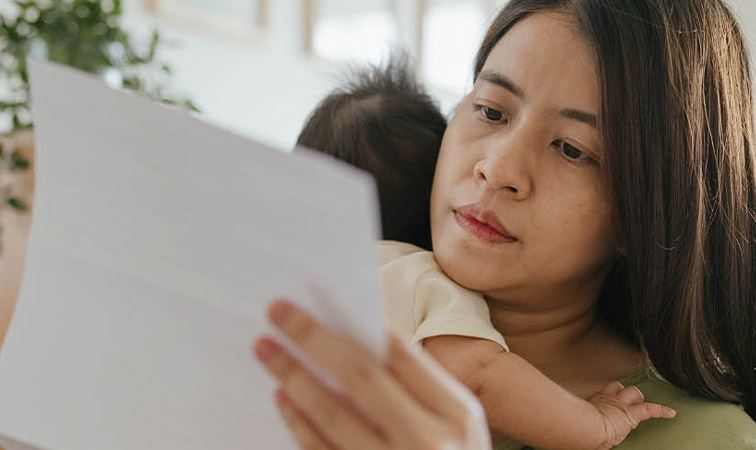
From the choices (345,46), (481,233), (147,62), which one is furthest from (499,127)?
(345,46)

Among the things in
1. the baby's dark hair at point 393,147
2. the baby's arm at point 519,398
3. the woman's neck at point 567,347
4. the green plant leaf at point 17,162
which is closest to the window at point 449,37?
the green plant leaf at point 17,162

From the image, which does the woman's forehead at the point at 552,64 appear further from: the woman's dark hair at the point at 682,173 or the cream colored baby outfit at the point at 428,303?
the cream colored baby outfit at the point at 428,303

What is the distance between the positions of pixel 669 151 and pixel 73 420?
2.16ft

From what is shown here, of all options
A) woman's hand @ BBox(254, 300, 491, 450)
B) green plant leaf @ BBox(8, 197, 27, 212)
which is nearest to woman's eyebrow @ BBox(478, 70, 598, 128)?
woman's hand @ BBox(254, 300, 491, 450)

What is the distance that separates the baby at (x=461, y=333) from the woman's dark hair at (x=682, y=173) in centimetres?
12

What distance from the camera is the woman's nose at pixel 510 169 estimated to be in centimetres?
90

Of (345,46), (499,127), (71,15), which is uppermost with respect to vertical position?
(499,127)

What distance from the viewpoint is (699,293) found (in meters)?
1.01

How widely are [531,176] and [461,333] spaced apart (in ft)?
0.62

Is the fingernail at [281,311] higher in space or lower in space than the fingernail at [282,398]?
higher

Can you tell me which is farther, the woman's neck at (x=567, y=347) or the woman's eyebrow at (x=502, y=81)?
the woman's neck at (x=567, y=347)

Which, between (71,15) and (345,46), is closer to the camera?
(71,15)

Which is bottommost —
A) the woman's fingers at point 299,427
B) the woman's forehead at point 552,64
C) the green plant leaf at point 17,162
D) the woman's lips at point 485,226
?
the green plant leaf at point 17,162

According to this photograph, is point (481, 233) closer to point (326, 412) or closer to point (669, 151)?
point (669, 151)
